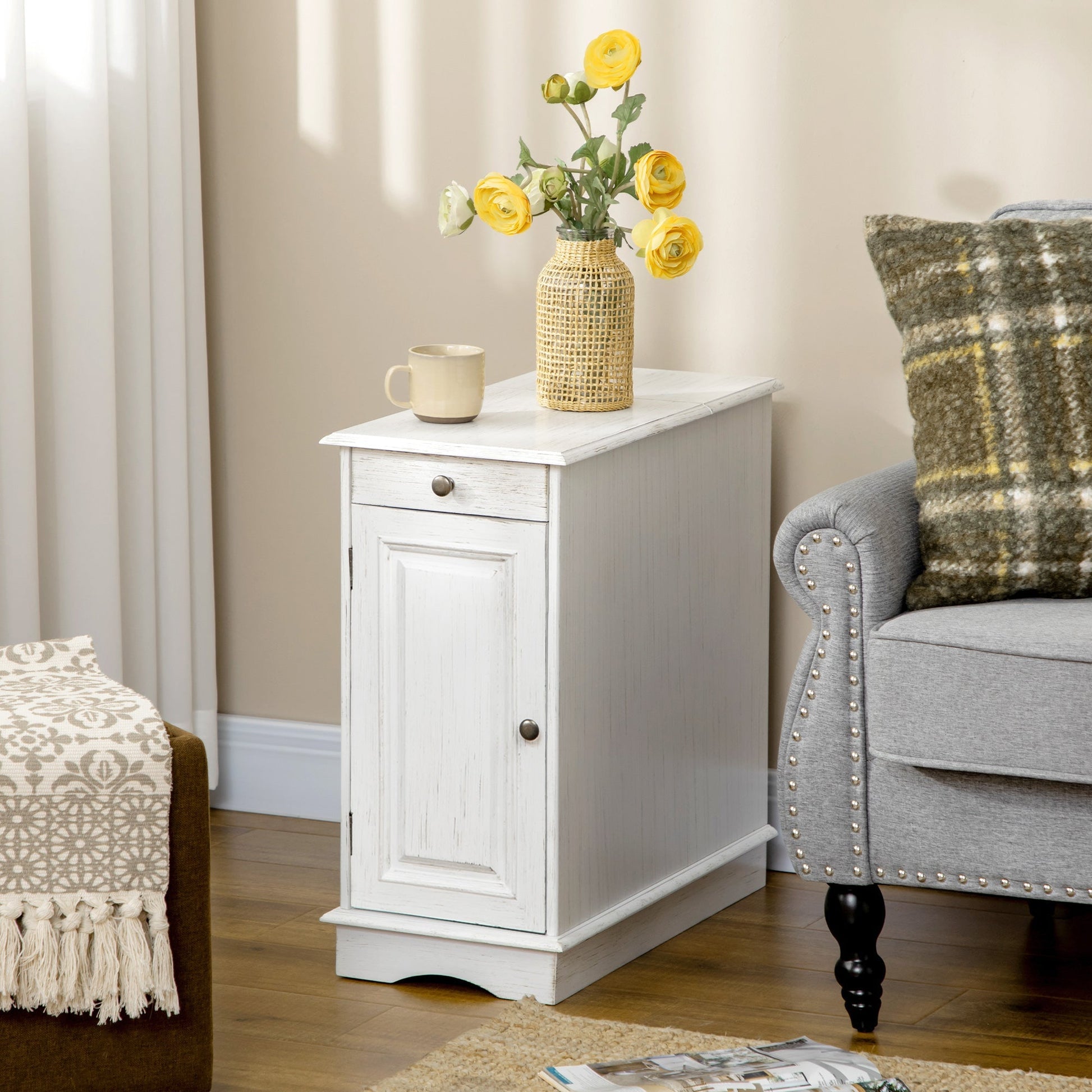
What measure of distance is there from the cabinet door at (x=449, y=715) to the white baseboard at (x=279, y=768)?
26.4 inches

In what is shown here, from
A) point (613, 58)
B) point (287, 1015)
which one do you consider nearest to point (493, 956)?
point (287, 1015)

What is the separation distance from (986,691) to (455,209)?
35.9 inches

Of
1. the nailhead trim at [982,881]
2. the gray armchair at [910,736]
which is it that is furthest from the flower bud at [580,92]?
the nailhead trim at [982,881]

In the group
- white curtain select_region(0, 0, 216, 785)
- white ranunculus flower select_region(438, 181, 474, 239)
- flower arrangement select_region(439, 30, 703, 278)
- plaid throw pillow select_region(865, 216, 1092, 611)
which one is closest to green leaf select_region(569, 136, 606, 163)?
flower arrangement select_region(439, 30, 703, 278)

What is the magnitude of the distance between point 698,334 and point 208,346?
825 millimetres

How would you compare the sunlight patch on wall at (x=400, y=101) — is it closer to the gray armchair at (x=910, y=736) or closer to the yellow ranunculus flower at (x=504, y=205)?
the yellow ranunculus flower at (x=504, y=205)

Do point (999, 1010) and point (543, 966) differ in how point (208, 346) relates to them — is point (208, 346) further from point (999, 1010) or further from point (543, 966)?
point (999, 1010)

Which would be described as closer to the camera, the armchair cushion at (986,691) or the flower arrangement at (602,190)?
the armchair cushion at (986,691)

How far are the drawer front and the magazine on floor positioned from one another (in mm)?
639

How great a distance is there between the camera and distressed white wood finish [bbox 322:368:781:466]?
2062 mm

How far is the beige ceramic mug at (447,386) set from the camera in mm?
2131

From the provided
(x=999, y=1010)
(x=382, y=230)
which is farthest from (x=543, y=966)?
(x=382, y=230)

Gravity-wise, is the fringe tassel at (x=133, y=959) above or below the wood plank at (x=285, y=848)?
above

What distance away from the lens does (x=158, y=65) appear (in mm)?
2670
